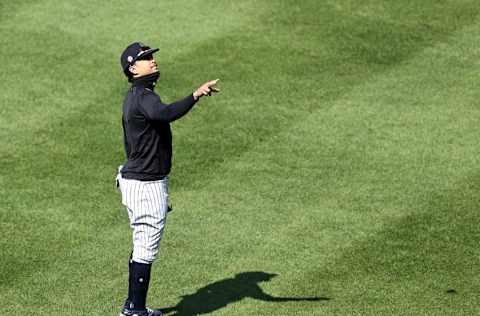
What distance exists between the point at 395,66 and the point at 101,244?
625 centimetres

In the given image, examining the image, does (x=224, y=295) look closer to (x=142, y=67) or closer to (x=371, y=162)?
(x=142, y=67)

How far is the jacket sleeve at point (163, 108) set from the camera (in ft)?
31.1

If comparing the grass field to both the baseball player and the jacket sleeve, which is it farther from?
the jacket sleeve

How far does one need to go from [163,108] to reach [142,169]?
72 centimetres

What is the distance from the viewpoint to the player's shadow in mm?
10695

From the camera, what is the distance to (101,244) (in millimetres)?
11984

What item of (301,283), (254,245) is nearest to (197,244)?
(254,245)

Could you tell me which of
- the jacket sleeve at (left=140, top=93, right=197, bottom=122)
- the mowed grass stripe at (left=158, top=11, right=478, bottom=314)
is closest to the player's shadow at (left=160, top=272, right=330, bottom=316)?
the mowed grass stripe at (left=158, top=11, right=478, bottom=314)

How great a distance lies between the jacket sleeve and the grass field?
2.09 m

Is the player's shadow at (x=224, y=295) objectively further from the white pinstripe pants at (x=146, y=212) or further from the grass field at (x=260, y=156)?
the white pinstripe pants at (x=146, y=212)

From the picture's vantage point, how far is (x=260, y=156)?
14.0 metres

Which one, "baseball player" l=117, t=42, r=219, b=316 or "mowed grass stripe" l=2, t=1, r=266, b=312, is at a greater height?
"baseball player" l=117, t=42, r=219, b=316

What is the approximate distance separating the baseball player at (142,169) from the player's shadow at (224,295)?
2.05 ft

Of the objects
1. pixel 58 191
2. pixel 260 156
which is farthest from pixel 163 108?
pixel 260 156
